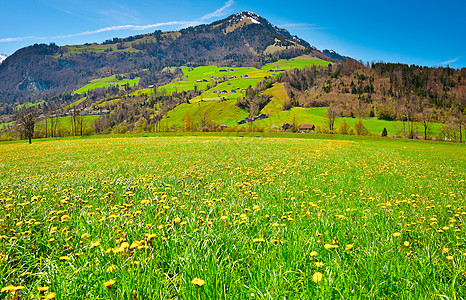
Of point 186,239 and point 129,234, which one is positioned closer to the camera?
point 186,239

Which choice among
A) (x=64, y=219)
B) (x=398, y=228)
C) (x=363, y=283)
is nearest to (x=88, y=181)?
(x=64, y=219)

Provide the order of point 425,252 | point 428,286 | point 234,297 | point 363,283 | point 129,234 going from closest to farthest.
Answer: point 234,297, point 428,286, point 363,283, point 425,252, point 129,234

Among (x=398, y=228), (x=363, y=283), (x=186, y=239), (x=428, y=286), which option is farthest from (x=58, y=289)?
(x=398, y=228)

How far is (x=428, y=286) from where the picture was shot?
8.99 feet

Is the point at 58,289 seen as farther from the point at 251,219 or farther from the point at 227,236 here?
the point at 251,219

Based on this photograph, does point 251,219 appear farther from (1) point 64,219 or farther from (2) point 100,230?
(1) point 64,219

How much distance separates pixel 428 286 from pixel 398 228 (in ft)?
8.04

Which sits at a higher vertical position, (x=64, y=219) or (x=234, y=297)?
(x=64, y=219)

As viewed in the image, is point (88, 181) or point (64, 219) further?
point (88, 181)

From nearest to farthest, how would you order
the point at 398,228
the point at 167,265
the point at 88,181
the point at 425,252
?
the point at 167,265
the point at 425,252
the point at 398,228
the point at 88,181

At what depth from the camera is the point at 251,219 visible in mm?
4977

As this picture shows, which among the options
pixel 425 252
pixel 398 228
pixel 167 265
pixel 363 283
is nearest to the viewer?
pixel 363 283

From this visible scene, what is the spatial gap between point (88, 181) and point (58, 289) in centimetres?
772

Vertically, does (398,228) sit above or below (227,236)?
below
